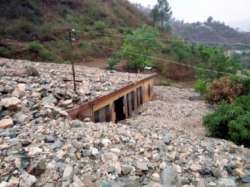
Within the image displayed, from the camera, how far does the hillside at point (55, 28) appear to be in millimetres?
25297

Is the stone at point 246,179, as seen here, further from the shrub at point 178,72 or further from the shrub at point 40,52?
the shrub at point 178,72

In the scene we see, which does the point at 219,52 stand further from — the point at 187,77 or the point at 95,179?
the point at 95,179

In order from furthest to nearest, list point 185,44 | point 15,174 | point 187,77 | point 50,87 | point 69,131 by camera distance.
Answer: point 185,44, point 187,77, point 50,87, point 69,131, point 15,174

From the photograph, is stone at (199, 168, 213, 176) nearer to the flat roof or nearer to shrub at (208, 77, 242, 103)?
the flat roof

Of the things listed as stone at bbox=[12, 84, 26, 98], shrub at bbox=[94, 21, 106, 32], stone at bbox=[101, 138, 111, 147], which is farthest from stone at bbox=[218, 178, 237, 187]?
shrub at bbox=[94, 21, 106, 32]

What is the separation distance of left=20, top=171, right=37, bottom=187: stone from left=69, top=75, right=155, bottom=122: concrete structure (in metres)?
3.18

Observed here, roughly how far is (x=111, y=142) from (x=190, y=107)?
357 inches

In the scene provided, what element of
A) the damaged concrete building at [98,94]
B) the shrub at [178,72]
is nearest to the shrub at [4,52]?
the damaged concrete building at [98,94]

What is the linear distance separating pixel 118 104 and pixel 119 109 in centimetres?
24

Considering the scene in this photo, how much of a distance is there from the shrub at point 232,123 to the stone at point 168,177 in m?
3.99

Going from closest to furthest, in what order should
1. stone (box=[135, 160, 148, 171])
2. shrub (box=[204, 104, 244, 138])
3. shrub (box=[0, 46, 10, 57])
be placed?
1. stone (box=[135, 160, 148, 171])
2. shrub (box=[204, 104, 244, 138])
3. shrub (box=[0, 46, 10, 57])

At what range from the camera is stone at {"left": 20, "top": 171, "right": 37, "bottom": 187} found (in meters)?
5.38

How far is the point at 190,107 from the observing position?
15.2 meters

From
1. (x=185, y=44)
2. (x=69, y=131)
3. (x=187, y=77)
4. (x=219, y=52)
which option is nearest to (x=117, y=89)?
(x=69, y=131)
